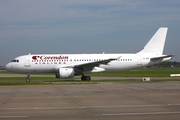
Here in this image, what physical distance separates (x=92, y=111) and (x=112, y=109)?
2.68 feet

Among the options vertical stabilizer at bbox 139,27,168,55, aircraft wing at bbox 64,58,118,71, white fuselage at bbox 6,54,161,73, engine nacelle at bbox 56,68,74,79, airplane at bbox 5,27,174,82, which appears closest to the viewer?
engine nacelle at bbox 56,68,74,79

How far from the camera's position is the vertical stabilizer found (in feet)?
124

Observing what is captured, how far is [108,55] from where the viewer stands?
121ft

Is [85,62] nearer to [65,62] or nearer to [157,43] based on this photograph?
[65,62]

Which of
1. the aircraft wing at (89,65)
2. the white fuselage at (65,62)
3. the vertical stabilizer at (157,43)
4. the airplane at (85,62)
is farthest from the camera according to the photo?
the vertical stabilizer at (157,43)

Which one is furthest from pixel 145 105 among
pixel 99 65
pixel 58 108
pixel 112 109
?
pixel 99 65

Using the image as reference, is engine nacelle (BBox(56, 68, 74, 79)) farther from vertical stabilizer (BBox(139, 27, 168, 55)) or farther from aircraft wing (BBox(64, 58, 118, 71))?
vertical stabilizer (BBox(139, 27, 168, 55))

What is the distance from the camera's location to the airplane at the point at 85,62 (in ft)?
116

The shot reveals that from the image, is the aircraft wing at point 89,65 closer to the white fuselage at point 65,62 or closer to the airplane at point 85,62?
the airplane at point 85,62

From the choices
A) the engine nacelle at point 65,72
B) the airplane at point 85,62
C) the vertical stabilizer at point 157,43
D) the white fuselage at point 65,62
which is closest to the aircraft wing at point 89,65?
the airplane at point 85,62

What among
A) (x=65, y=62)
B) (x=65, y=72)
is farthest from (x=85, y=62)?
(x=65, y=72)

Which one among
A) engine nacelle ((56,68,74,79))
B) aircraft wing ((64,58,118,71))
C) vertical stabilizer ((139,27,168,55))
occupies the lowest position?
engine nacelle ((56,68,74,79))

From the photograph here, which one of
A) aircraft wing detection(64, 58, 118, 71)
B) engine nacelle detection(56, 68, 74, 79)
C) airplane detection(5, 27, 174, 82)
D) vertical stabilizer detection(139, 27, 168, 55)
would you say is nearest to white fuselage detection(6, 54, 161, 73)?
airplane detection(5, 27, 174, 82)

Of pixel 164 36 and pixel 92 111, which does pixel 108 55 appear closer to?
pixel 164 36
